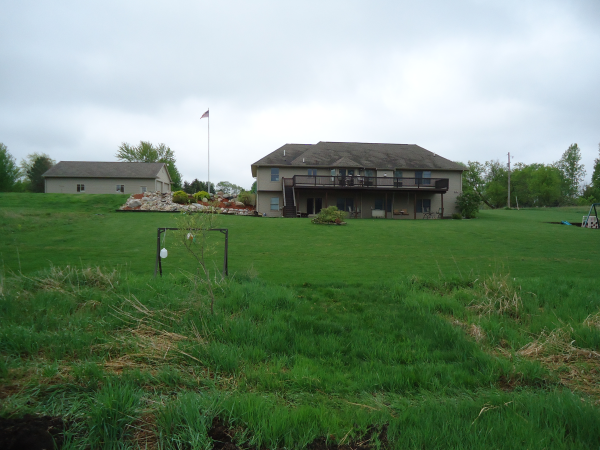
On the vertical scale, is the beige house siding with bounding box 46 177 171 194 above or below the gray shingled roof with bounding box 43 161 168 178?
below

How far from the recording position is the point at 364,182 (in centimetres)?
3559

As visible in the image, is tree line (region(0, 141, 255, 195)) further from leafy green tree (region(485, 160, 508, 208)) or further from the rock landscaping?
leafy green tree (region(485, 160, 508, 208))

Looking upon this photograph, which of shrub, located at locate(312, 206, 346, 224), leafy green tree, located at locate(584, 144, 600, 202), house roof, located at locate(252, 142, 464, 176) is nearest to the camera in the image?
shrub, located at locate(312, 206, 346, 224)

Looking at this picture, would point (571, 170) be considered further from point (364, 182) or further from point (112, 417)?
point (112, 417)

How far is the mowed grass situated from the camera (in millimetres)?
11289

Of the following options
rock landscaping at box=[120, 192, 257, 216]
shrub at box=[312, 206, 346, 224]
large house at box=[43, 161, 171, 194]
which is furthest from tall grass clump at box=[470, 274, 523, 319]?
large house at box=[43, 161, 171, 194]

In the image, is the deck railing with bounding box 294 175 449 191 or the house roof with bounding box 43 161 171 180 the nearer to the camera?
the deck railing with bounding box 294 175 449 191

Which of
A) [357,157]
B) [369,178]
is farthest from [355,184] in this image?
[357,157]

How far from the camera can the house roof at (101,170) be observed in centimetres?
4501

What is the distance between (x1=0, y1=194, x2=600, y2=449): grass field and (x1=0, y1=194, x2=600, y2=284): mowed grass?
168cm

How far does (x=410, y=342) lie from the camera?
5324 millimetres

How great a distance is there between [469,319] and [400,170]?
3416 cm

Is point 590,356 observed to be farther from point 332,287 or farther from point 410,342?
point 332,287

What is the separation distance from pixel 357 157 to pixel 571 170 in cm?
7468
